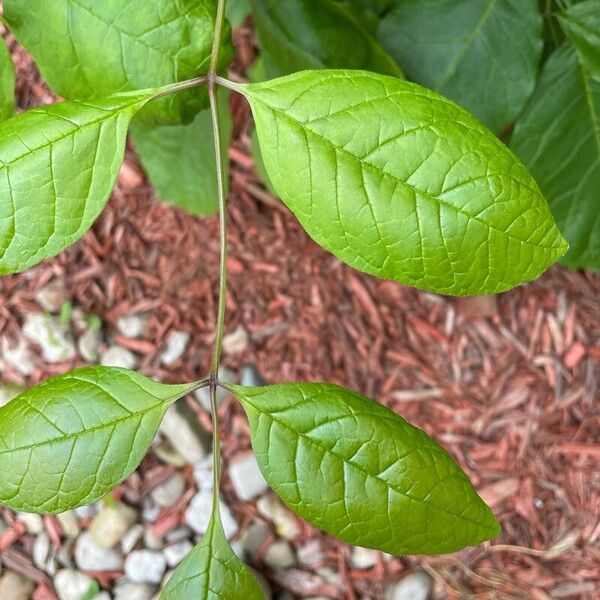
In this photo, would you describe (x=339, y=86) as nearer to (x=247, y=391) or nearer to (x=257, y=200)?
(x=247, y=391)

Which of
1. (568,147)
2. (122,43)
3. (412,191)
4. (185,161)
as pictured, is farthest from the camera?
(185,161)

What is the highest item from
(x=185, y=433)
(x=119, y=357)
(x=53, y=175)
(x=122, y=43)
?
(x=122, y=43)

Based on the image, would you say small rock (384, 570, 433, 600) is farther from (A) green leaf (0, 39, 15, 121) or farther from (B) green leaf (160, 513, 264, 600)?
(A) green leaf (0, 39, 15, 121)

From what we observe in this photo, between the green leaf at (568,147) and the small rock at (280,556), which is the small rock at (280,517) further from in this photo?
the green leaf at (568,147)

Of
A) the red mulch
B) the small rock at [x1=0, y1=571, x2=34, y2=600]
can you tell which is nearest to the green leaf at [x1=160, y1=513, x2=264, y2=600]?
the red mulch

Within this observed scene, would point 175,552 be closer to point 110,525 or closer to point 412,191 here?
point 110,525

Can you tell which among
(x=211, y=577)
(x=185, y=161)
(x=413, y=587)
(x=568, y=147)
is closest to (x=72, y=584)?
(x=413, y=587)

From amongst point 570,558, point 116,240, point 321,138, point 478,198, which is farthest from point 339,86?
point 570,558
